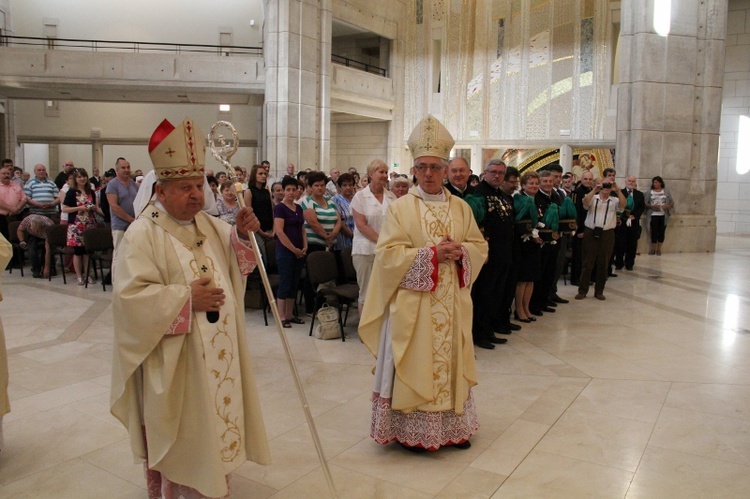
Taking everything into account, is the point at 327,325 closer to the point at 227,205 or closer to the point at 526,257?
the point at 227,205

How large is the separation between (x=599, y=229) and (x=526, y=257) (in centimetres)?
168

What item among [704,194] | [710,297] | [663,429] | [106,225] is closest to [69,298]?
[106,225]

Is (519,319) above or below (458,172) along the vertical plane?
below

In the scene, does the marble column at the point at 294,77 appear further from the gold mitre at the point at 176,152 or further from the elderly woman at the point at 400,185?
the gold mitre at the point at 176,152

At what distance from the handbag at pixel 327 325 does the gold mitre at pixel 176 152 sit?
3633 millimetres

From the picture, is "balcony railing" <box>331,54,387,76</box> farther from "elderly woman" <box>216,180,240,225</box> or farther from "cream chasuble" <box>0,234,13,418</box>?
"cream chasuble" <box>0,234,13,418</box>

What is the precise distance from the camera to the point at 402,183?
5.99 meters

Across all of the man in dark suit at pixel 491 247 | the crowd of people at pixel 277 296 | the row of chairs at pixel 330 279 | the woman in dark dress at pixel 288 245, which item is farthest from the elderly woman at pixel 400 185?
the woman in dark dress at pixel 288 245

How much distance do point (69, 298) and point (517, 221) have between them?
560 cm

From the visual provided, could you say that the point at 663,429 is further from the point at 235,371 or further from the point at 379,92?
the point at 379,92

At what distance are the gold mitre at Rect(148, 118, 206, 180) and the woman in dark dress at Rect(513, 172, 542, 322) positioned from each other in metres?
4.51

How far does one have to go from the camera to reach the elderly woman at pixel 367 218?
19.4ft

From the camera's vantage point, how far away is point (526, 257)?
699 cm

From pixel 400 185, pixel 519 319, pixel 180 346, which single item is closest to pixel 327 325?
pixel 400 185
